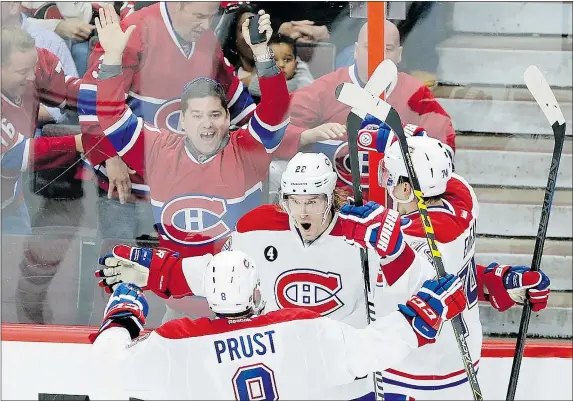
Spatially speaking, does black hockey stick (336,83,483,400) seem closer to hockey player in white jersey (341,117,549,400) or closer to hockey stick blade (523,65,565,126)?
hockey player in white jersey (341,117,549,400)

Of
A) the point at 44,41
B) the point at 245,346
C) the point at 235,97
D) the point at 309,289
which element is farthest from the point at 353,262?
the point at 44,41

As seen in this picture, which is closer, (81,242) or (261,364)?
(261,364)

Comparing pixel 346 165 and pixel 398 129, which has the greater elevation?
pixel 398 129

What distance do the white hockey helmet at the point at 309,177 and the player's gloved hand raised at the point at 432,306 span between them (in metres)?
0.39

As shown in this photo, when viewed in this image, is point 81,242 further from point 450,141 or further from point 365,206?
point 450,141

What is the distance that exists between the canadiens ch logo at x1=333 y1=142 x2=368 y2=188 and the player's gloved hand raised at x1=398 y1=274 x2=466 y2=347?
39 cm

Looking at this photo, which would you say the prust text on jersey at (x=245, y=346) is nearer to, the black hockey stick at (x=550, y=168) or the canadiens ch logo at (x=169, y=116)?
the canadiens ch logo at (x=169, y=116)

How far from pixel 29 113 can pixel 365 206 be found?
1046 millimetres

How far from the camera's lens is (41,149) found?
2500 mm

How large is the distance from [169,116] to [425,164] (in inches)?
29.1

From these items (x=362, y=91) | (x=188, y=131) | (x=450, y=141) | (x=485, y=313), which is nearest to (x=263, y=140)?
(x=188, y=131)

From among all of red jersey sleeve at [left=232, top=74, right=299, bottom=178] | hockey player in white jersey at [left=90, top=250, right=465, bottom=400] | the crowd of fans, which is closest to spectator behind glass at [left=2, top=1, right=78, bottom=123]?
the crowd of fans

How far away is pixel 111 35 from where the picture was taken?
2.41m

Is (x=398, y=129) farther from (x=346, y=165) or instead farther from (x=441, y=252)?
(x=441, y=252)
